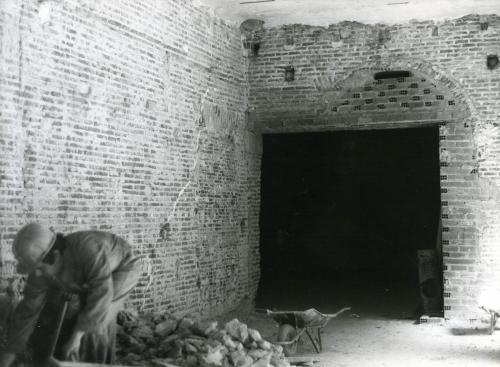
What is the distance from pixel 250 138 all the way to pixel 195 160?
77.6 inches

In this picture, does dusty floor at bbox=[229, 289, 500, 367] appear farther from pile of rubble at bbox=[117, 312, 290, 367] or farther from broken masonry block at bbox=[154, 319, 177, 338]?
broken masonry block at bbox=[154, 319, 177, 338]

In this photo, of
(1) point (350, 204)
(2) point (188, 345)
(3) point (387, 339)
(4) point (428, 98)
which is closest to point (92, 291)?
(2) point (188, 345)

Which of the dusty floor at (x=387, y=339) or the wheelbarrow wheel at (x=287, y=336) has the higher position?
the wheelbarrow wheel at (x=287, y=336)

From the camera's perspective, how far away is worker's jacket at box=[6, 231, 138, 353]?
5.07m

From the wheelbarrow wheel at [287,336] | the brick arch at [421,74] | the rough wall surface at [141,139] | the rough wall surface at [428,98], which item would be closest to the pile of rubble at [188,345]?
the wheelbarrow wheel at [287,336]

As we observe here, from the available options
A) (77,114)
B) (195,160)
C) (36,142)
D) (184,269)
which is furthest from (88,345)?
(195,160)

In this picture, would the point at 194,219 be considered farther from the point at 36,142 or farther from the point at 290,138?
the point at 290,138

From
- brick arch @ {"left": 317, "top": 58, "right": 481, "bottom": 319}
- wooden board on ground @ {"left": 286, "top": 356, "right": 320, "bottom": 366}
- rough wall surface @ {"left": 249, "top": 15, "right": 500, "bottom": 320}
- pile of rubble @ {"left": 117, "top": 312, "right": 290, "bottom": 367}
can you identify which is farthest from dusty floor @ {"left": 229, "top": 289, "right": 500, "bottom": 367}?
pile of rubble @ {"left": 117, "top": 312, "right": 290, "bottom": 367}

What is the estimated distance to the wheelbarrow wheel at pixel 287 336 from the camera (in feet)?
25.6

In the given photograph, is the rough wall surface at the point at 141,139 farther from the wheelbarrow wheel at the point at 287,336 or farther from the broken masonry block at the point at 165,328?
the wheelbarrow wheel at the point at 287,336

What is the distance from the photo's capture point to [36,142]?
6.76 metres

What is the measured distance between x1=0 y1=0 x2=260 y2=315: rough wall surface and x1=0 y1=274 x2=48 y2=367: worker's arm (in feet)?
3.97

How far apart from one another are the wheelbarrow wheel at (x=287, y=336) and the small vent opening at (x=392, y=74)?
4.98 metres

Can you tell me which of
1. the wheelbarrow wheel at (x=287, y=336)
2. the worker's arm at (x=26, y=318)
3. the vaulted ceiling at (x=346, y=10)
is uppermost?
the vaulted ceiling at (x=346, y=10)
